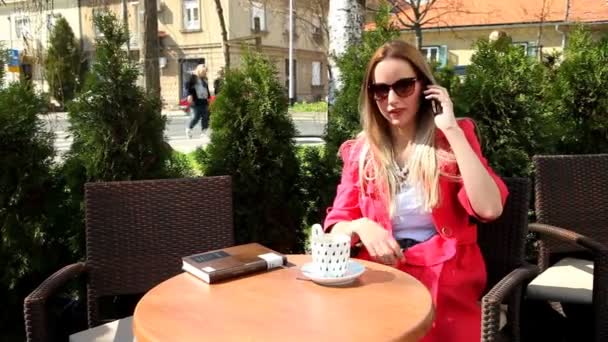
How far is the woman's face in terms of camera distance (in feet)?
6.27

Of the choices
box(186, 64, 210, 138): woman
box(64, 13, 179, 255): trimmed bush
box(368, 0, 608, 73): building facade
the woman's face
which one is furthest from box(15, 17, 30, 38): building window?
box(368, 0, 608, 73): building facade

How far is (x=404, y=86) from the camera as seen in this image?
1910 millimetres

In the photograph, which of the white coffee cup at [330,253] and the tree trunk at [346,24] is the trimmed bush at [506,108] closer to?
the tree trunk at [346,24]

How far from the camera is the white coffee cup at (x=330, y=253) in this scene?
157cm

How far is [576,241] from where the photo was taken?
91.4 inches

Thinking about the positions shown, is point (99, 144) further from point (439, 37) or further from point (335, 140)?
point (439, 37)

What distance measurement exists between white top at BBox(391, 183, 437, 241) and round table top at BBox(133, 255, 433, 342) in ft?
0.88

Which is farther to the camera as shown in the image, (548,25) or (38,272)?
(548,25)

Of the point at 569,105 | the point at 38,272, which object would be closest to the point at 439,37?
the point at 569,105

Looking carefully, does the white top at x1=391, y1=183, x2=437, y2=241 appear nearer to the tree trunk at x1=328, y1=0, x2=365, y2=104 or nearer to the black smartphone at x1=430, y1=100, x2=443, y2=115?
the black smartphone at x1=430, y1=100, x2=443, y2=115

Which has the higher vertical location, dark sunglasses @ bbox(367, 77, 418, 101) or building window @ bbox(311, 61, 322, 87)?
building window @ bbox(311, 61, 322, 87)

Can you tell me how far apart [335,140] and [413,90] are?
135 cm

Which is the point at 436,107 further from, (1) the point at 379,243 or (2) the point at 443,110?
(1) the point at 379,243

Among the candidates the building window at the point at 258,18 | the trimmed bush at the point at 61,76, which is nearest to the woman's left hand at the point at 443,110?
the trimmed bush at the point at 61,76
